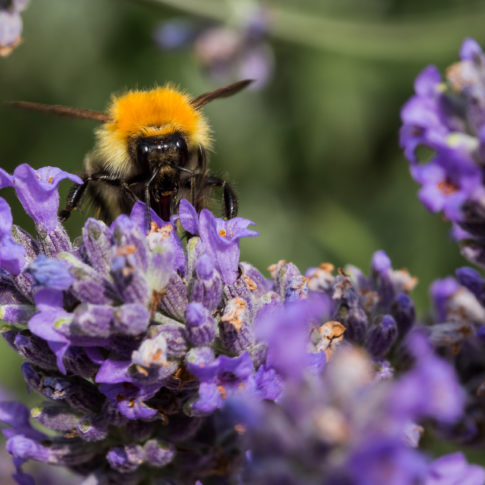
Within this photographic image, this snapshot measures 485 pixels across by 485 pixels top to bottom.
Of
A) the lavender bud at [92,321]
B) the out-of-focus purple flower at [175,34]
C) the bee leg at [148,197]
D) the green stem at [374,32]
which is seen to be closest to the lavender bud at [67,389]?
the lavender bud at [92,321]

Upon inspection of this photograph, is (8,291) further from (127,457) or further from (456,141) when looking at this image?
(456,141)

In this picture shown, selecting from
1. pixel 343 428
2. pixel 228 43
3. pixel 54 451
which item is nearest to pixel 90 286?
pixel 54 451

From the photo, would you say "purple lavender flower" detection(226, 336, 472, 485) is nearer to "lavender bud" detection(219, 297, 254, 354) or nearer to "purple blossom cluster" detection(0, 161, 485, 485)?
"purple blossom cluster" detection(0, 161, 485, 485)

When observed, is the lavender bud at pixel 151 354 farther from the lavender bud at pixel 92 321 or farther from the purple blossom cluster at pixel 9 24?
the purple blossom cluster at pixel 9 24

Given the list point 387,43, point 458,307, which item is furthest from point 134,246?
point 387,43

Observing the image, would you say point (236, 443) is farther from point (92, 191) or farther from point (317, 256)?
point (317, 256)

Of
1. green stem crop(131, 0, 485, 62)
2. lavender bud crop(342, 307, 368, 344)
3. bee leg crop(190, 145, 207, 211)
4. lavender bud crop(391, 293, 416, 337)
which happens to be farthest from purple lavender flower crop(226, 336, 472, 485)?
green stem crop(131, 0, 485, 62)
